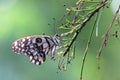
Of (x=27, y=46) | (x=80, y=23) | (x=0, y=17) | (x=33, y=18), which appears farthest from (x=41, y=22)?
(x=80, y=23)

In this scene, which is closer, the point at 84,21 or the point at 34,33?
the point at 84,21

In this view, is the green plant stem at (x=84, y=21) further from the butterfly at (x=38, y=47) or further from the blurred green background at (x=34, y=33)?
the blurred green background at (x=34, y=33)

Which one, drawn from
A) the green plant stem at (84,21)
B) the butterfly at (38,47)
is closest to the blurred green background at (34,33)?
the butterfly at (38,47)

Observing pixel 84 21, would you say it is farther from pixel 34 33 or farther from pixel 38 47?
pixel 34 33

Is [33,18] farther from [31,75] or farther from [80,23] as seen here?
[80,23]

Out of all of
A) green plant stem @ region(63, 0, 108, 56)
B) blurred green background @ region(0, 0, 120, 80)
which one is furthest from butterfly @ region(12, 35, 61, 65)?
blurred green background @ region(0, 0, 120, 80)

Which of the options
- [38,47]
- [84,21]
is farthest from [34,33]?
[84,21]
